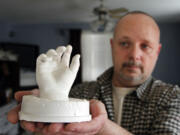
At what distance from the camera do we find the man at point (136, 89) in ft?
2.29

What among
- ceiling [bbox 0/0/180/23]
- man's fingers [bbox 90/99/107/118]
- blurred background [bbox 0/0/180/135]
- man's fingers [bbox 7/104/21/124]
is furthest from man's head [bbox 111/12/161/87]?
blurred background [bbox 0/0/180/135]

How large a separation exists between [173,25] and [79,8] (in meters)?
1.91

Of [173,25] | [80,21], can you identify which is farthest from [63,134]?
[173,25]

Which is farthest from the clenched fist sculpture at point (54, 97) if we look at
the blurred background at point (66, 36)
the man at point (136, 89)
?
the blurred background at point (66, 36)

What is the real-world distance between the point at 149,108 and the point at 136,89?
89 mm

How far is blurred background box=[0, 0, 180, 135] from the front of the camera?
107 inches

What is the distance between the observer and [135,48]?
2.49 feet

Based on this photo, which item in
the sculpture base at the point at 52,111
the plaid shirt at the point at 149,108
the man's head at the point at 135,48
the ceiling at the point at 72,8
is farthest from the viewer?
the ceiling at the point at 72,8

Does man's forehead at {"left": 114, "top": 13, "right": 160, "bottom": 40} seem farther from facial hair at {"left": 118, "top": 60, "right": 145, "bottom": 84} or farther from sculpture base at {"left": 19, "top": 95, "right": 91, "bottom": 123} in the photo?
sculpture base at {"left": 19, "top": 95, "right": 91, "bottom": 123}

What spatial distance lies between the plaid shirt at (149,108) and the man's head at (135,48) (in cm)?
6

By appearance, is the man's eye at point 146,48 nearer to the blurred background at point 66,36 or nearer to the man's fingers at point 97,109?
the man's fingers at point 97,109

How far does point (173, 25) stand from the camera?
355 cm

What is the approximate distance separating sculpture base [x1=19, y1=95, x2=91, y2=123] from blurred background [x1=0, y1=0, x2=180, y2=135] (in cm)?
223

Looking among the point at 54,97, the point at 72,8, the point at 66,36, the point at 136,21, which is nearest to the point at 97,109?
the point at 54,97
